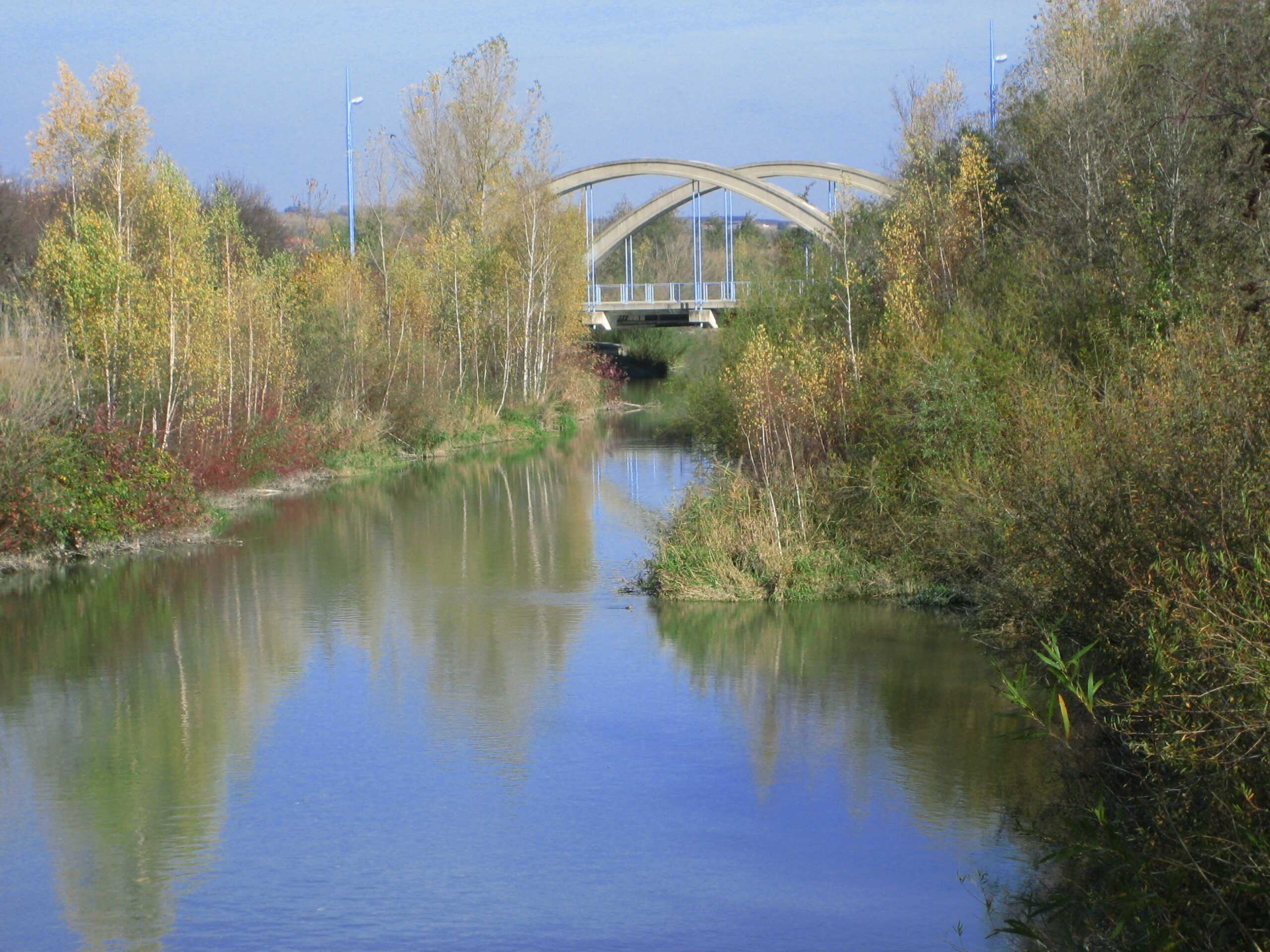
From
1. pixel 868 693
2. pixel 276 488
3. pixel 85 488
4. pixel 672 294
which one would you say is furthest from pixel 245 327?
pixel 672 294

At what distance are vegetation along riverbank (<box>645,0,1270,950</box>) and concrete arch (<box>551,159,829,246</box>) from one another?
70.8 feet

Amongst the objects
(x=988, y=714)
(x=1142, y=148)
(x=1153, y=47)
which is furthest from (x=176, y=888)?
(x=1153, y=47)

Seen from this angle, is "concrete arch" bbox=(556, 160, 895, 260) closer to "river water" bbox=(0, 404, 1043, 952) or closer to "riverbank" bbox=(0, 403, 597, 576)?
"riverbank" bbox=(0, 403, 597, 576)

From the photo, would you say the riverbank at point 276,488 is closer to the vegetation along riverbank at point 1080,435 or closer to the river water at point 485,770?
the river water at point 485,770

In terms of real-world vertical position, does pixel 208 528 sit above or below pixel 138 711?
above

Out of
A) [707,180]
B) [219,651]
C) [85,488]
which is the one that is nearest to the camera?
[219,651]

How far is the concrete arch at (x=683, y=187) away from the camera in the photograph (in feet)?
153

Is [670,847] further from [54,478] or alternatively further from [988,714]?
[54,478]

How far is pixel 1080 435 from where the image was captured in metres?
9.91

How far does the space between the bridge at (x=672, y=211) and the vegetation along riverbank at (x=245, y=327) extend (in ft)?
24.7

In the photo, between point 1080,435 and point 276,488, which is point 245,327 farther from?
point 1080,435

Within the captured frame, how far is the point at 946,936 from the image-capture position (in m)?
6.35

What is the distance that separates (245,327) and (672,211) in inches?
1379

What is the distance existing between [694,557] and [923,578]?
91.4 inches
